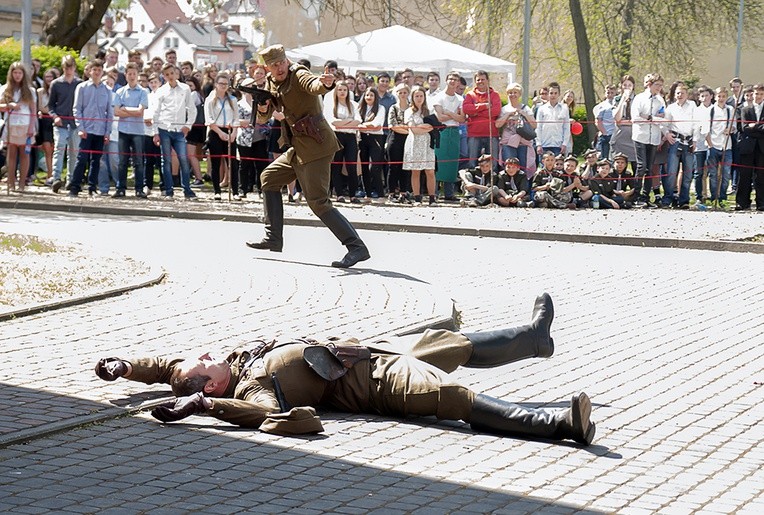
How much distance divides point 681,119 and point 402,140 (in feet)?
15.4

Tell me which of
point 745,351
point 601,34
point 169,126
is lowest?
point 745,351

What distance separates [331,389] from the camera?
670 cm

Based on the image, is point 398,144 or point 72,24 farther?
point 72,24

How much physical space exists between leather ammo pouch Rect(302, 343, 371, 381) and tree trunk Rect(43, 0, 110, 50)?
934 inches

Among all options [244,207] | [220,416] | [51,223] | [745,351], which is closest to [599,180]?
[244,207]

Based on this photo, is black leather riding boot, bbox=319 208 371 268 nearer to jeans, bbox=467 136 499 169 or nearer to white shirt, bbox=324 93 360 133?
white shirt, bbox=324 93 360 133

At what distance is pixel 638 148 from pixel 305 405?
17.1m

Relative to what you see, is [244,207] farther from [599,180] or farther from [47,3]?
[47,3]

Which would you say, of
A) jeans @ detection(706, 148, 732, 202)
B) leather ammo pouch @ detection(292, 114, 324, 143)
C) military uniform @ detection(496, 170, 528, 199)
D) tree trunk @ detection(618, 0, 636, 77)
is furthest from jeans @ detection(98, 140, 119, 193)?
tree trunk @ detection(618, 0, 636, 77)

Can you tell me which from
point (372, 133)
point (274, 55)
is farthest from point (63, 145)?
Answer: point (274, 55)

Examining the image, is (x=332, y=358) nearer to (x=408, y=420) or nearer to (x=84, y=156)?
(x=408, y=420)

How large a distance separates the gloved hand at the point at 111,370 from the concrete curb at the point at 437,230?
1106 centimetres

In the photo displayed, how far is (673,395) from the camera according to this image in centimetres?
759

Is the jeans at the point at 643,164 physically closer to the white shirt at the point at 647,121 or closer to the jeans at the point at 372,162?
the white shirt at the point at 647,121
